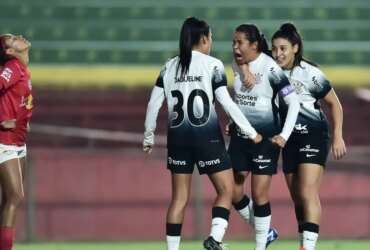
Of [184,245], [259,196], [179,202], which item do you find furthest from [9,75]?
[184,245]

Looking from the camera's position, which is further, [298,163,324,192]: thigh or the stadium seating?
the stadium seating

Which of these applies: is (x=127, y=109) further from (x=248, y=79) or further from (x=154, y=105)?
(x=154, y=105)

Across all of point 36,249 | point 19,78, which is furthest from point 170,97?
point 36,249

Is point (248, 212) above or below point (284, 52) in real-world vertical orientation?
below

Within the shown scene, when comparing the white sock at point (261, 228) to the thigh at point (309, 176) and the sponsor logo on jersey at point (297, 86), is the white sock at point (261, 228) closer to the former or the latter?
the thigh at point (309, 176)

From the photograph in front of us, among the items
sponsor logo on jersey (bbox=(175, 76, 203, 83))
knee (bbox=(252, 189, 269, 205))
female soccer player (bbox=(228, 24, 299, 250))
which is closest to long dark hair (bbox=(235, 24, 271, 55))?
female soccer player (bbox=(228, 24, 299, 250))

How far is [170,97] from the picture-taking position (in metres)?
9.70

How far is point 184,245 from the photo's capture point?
46.7 ft

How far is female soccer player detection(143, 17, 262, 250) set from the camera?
9.59 metres

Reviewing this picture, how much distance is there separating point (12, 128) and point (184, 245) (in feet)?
15.5

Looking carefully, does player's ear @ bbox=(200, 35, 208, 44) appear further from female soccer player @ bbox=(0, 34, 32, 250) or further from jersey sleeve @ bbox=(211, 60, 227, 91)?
female soccer player @ bbox=(0, 34, 32, 250)

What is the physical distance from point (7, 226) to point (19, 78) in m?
1.17

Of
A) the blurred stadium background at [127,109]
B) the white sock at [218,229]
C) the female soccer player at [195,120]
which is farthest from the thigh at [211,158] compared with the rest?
the blurred stadium background at [127,109]

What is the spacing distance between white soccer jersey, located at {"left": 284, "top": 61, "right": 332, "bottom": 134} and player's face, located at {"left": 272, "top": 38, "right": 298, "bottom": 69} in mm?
68
